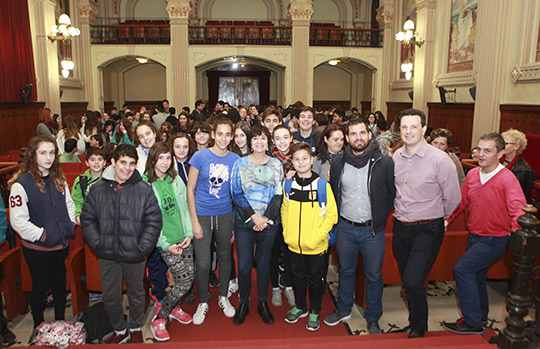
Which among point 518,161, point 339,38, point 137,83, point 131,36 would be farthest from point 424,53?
point 137,83

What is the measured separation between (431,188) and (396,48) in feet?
44.1

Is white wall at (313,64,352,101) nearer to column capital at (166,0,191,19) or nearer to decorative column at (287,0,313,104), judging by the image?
decorative column at (287,0,313,104)

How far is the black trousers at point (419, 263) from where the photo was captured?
3.00m

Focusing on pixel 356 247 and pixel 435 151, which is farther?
pixel 356 247

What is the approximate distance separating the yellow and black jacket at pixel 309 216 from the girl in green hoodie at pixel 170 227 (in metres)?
0.89

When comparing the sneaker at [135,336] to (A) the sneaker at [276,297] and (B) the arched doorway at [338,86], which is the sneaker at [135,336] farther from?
(B) the arched doorway at [338,86]

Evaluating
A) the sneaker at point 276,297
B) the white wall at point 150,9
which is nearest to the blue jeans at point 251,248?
the sneaker at point 276,297

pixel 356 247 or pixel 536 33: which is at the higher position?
pixel 536 33

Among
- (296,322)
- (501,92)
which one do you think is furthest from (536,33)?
(296,322)

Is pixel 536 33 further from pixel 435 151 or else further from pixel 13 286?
pixel 13 286

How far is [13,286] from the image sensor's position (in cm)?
364

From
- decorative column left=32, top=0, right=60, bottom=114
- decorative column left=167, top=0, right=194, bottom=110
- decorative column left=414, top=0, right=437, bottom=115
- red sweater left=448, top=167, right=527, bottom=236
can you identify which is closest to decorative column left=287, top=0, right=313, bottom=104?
decorative column left=167, top=0, right=194, bottom=110

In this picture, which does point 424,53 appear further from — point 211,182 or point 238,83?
point 211,182

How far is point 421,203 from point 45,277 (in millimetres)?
3036
